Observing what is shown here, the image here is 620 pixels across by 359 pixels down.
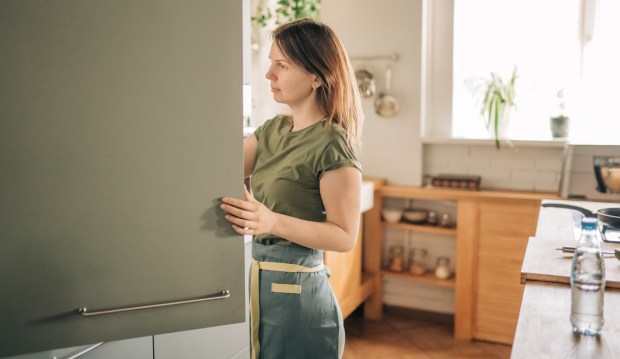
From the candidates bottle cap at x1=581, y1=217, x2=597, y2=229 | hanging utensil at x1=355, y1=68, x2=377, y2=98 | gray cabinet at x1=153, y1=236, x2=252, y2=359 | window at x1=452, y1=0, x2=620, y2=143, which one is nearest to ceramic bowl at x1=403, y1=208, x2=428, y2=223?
window at x1=452, y1=0, x2=620, y2=143

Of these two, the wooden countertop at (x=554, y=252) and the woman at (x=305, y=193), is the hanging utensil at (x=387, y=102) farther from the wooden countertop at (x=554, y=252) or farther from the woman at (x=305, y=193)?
the woman at (x=305, y=193)

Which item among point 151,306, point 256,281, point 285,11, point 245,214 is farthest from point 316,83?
point 285,11

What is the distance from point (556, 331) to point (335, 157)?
62 cm

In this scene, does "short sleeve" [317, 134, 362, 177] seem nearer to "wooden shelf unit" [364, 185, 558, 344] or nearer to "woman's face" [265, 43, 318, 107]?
"woman's face" [265, 43, 318, 107]

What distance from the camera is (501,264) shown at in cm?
346

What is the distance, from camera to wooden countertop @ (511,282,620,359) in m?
1.17

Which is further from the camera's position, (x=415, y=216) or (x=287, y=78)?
(x=415, y=216)

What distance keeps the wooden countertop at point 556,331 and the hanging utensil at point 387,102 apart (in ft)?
7.52

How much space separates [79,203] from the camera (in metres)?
1.12

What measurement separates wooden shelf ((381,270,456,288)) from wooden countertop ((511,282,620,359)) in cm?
211

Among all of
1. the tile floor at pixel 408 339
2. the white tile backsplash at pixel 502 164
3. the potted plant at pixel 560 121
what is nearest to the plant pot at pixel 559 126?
the potted plant at pixel 560 121

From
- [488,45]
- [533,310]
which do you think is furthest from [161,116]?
[488,45]

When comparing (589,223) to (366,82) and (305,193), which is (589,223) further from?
(366,82)

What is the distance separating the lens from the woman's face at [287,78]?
148 cm
